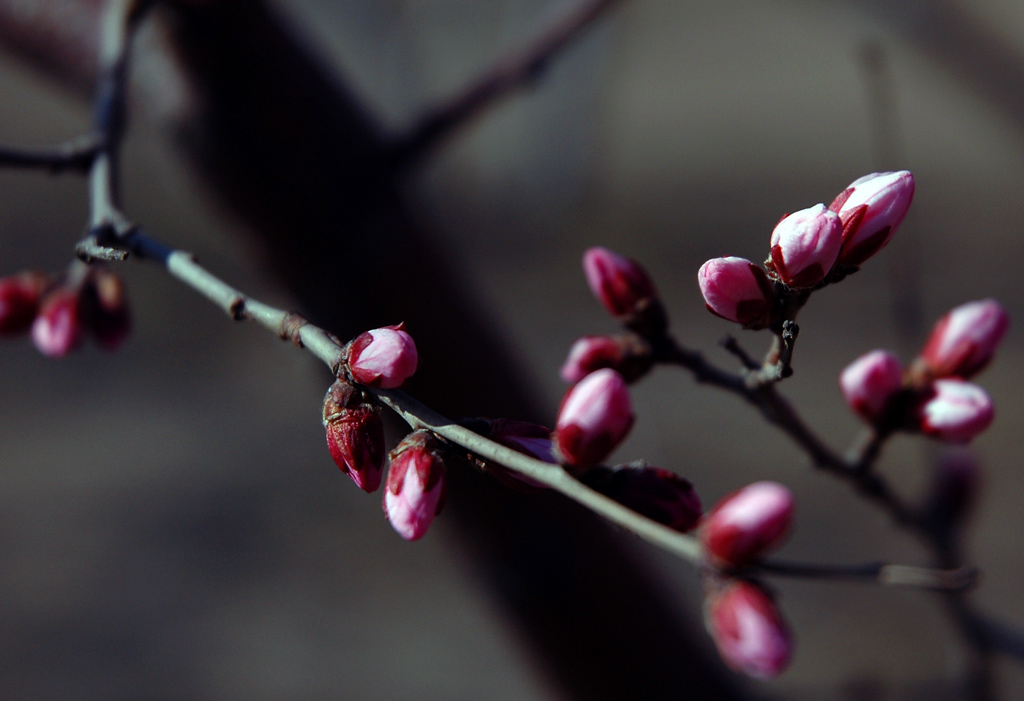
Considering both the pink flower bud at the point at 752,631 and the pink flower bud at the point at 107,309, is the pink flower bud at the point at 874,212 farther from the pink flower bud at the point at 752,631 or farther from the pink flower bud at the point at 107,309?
the pink flower bud at the point at 107,309

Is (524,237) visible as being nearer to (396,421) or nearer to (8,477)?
(8,477)

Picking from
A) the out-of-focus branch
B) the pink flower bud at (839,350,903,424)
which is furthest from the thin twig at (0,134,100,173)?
the pink flower bud at (839,350,903,424)

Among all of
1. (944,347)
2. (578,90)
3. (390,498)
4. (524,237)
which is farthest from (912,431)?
(524,237)

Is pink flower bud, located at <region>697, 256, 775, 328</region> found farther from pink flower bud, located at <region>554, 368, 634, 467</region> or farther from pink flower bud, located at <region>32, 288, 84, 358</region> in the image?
pink flower bud, located at <region>32, 288, 84, 358</region>

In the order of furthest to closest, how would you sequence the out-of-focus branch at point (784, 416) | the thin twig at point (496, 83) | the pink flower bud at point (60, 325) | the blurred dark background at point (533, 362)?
the blurred dark background at point (533, 362), the thin twig at point (496, 83), the pink flower bud at point (60, 325), the out-of-focus branch at point (784, 416)

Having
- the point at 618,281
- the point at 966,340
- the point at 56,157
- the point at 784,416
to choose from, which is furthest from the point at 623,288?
the point at 56,157

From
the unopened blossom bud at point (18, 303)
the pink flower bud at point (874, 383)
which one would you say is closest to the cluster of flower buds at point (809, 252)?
the pink flower bud at point (874, 383)

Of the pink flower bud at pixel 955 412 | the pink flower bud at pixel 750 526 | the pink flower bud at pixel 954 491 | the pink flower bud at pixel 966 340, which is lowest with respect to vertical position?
the pink flower bud at pixel 954 491
